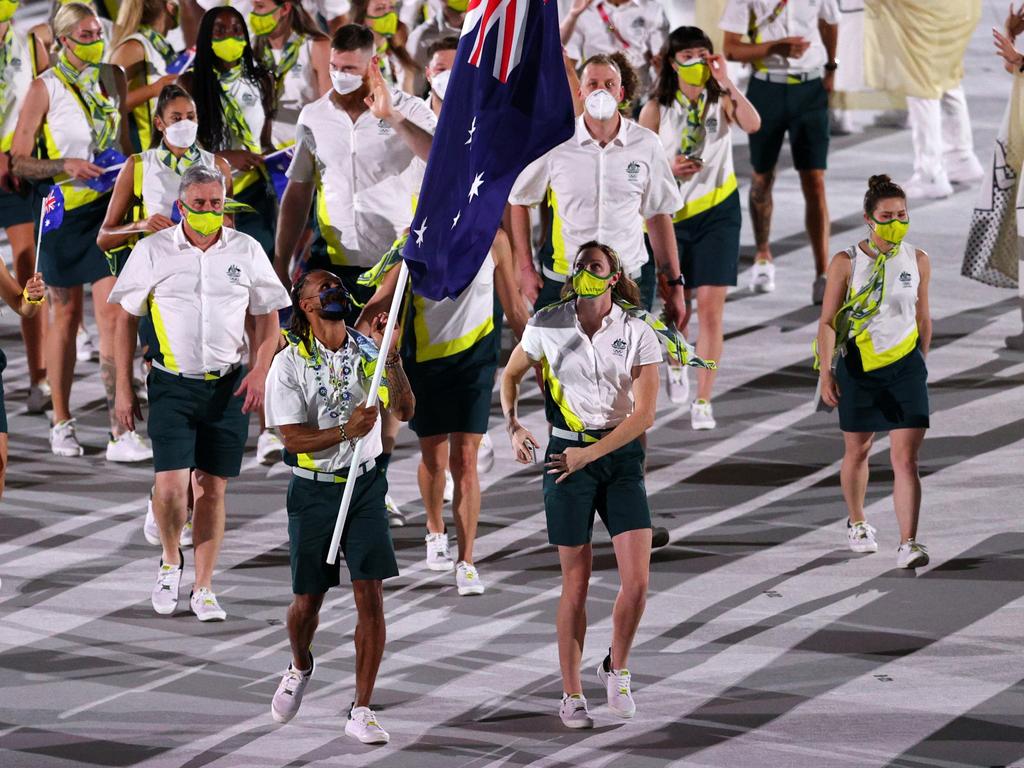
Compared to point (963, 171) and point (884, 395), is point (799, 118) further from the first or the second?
point (884, 395)

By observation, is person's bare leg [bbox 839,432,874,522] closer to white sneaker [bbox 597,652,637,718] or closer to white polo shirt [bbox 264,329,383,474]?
white sneaker [bbox 597,652,637,718]

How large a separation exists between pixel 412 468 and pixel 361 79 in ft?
8.01

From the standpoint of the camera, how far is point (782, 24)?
44.8 feet

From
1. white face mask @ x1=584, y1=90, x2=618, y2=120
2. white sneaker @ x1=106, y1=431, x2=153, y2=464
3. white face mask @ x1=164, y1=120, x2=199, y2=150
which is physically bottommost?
white sneaker @ x1=106, y1=431, x2=153, y2=464

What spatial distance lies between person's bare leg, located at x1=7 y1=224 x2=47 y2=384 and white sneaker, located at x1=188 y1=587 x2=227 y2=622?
144 inches

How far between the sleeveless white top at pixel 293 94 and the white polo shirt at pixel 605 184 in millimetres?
2526

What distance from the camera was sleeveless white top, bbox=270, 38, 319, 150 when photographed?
12.0 m

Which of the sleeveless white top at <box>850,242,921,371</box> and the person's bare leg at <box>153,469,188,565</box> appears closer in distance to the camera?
the person's bare leg at <box>153,469,188,565</box>

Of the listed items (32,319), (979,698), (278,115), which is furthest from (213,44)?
(979,698)

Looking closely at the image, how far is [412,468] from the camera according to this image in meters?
11.4

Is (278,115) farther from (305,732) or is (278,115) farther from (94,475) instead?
(305,732)

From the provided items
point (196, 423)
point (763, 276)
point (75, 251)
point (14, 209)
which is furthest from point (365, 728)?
point (763, 276)

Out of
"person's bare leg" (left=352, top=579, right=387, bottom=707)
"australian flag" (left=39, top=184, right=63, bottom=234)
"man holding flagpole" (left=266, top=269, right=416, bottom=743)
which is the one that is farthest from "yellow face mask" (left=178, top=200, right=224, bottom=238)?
"australian flag" (left=39, top=184, right=63, bottom=234)

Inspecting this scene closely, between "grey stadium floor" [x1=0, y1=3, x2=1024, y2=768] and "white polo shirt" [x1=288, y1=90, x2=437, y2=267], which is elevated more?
"white polo shirt" [x1=288, y1=90, x2=437, y2=267]
